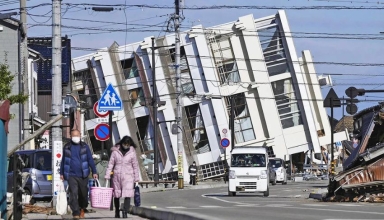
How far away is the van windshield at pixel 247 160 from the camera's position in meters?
40.2

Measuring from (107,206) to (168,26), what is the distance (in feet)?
119

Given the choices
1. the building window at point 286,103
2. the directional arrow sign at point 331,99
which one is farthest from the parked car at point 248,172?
the building window at point 286,103

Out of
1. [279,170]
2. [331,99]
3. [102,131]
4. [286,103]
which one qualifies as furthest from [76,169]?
[286,103]

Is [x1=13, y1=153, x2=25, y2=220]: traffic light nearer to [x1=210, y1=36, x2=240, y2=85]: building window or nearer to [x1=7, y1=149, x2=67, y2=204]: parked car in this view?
[x1=7, y1=149, x2=67, y2=204]: parked car

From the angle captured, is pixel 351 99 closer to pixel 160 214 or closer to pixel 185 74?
pixel 160 214

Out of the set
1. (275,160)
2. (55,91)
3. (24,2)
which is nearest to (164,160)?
(275,160)

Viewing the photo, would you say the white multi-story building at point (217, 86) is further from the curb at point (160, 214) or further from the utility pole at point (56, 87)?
the curb at point (160, 214)

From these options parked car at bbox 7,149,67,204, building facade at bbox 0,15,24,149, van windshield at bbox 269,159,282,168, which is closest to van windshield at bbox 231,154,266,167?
parked car at bbox 7,149,67,204

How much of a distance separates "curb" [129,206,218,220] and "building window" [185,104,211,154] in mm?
51897

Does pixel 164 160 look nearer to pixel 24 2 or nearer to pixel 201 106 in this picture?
pixel 201 106

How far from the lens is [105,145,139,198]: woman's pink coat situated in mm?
19859

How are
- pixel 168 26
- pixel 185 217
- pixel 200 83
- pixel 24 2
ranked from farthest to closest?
pixel 200 83
pixel 168 26
pixel 24 2
pixel 185 217

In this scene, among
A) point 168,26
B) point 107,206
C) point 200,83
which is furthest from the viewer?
point 200,83

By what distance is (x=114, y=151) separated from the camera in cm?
2002
